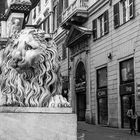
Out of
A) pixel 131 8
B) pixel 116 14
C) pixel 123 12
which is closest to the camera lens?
pixel 131 8

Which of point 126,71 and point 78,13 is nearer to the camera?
point 126,71

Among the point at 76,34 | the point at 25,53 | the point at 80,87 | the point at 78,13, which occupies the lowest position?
the point at 25,53

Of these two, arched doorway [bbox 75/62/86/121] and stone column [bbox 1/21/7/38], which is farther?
arched doorway [bbox 75/62/86/121]

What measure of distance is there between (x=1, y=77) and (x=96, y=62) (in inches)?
1013

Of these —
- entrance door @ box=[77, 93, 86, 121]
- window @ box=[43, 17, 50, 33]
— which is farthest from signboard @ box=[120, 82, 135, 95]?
window @ box=[43, 17, 50, 33]

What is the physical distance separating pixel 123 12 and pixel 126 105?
5.66 meters

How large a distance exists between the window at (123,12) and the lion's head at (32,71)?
65.1 feet

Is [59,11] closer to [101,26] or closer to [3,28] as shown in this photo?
[101,26]

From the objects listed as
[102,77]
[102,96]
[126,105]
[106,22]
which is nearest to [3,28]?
[126,105]

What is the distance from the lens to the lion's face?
420 cm

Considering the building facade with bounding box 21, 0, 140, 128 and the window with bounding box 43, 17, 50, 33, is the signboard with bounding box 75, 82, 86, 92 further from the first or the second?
the window with bounding box 43, 17, 50, 33

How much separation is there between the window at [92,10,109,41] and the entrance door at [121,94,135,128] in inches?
211

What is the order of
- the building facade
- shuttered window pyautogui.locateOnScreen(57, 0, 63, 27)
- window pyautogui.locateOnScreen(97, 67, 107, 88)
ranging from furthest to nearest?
shuttered window pyautogui.locateOnScreen(57, 0, 63, 27), window pyautogui.locateOnScreen(97, 67, 107, 88), the building facade

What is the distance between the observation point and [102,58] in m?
29.1
